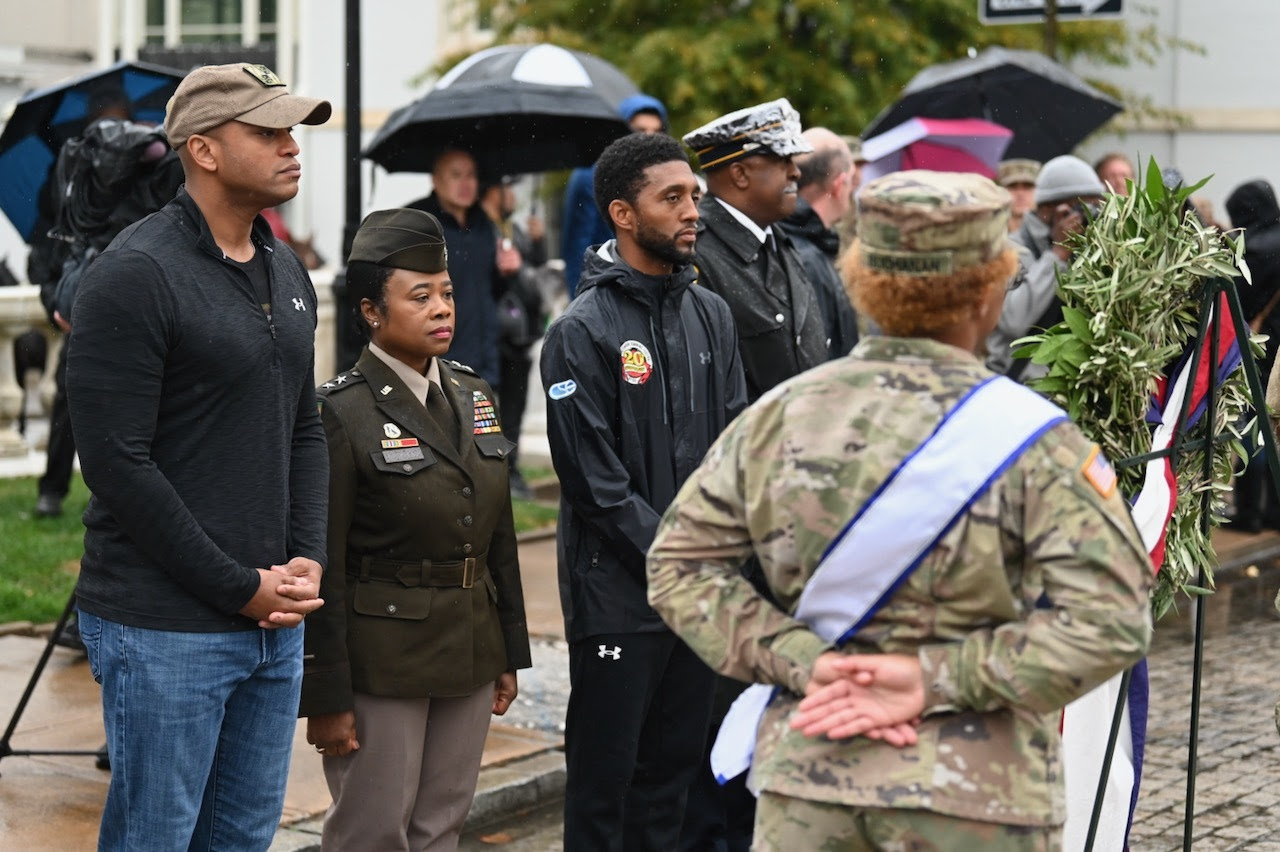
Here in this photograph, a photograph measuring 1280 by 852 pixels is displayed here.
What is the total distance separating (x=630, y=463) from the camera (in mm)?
4887

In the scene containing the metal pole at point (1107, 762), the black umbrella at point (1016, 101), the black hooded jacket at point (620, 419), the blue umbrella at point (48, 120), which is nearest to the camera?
the metal pole at point (1107, 762)

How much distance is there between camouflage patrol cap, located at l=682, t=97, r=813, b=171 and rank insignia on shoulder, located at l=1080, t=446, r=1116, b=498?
3052 mm

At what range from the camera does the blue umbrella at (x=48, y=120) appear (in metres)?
7.46

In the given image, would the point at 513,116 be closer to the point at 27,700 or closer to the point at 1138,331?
the point at 27,700

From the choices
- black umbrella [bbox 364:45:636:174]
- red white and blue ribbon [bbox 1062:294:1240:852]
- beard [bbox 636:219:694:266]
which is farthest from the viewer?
black umbrella [bbox 364:45:636:174]

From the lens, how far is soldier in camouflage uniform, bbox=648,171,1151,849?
279 cm

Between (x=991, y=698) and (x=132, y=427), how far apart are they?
1892 mm

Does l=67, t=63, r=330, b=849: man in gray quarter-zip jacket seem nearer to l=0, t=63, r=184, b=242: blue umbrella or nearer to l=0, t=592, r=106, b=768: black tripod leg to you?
l=0, t=592, r=106, b=768: black tripod leg

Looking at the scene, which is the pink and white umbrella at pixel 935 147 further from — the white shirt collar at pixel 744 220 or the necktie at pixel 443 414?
the necktie at pixel 443 414

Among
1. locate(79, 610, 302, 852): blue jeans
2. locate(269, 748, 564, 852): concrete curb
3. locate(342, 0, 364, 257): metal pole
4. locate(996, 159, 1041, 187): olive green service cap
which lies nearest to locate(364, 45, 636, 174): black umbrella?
locate(342, 0, 364, 257): metal pole

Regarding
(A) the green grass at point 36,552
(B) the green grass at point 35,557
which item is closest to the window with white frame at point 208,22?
(A) the green grass at point 36,552

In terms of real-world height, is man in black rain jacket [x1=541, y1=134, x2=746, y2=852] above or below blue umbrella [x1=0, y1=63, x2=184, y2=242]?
below

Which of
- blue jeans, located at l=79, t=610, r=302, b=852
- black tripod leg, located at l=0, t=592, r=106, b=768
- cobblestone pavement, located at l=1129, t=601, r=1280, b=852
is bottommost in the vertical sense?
cobblestone pavement, located at l=1129, t=601, r=1280, b=852

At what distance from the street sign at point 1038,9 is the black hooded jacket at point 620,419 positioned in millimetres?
7310
